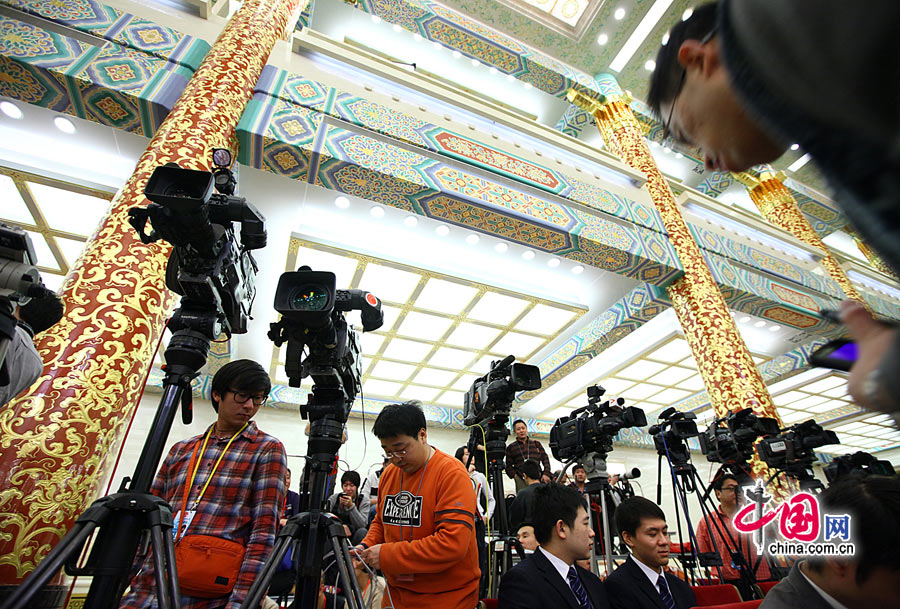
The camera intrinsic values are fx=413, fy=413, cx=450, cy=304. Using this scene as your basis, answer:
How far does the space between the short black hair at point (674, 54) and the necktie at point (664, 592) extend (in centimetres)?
193

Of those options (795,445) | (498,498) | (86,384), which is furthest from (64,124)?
(795,445)

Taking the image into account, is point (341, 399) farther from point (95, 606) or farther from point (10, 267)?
point (10, 267)

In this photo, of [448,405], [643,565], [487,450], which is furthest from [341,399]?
[448,405]

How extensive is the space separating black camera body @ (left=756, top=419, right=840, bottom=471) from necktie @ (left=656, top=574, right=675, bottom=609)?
2.00m

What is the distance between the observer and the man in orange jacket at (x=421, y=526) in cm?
142

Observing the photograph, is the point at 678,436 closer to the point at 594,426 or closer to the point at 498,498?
the point at 594,426

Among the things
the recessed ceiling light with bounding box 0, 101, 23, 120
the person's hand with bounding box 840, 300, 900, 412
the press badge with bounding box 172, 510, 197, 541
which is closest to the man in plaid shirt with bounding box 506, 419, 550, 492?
the press badge with bounding box 172, 510, 197, 541

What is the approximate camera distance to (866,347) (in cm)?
32

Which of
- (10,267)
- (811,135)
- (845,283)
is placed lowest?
(811,135)

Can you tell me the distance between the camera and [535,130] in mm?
5742

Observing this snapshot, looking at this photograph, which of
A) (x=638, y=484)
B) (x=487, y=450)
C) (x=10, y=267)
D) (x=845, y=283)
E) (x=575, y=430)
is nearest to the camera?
(x=10, y=267)

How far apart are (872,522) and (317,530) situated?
1.36 meters

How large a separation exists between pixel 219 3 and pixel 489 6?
15.3 feet

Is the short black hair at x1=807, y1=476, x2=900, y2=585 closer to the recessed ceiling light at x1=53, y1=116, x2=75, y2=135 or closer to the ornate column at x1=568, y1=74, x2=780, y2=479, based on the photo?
the ornate column at x1=568, y1=74, x2=780, y2=479
